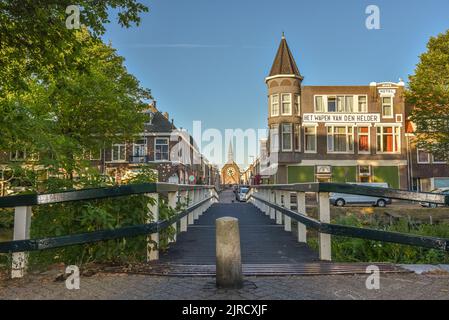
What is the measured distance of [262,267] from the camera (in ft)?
16.2

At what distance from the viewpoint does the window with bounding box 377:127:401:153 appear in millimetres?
37719

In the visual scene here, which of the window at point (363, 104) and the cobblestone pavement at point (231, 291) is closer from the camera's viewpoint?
the cobblestone pavement at point (231, 291)

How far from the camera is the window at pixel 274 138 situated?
35.7 m

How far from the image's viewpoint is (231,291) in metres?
3.88

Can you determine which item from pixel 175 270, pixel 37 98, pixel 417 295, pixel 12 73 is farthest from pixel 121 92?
pixel 417 295

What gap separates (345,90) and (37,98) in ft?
93.0

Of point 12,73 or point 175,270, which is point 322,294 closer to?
point 175,270

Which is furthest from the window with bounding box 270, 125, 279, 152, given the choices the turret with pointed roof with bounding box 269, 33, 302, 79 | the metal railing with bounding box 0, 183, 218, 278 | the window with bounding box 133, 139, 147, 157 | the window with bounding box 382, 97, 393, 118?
the metal railing with bounding box 0, 183, 218, 278

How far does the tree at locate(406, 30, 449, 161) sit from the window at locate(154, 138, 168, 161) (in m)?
25.8

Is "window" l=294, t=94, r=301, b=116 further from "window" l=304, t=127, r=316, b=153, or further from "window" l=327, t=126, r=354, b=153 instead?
"window" l=327, t=126, r=354, b=153

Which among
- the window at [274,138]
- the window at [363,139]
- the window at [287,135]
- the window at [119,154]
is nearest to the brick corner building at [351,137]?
the window at [363,139]

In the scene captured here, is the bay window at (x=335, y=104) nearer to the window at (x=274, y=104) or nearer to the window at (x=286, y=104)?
the window at (x=286, y=104)

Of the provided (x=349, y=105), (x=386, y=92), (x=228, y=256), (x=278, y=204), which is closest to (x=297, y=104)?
(x=349, y=105)

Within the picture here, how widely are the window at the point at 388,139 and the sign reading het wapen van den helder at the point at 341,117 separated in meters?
1.39
